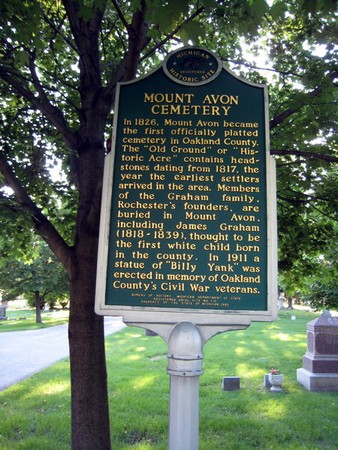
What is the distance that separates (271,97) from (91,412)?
5783 mm

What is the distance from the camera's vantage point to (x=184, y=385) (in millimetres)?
3117

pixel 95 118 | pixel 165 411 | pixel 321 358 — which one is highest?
pixel 95 118

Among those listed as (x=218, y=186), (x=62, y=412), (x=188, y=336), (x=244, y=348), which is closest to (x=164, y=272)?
(x=188, y=336)

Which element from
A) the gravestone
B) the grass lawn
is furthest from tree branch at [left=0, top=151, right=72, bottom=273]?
the grass lawn

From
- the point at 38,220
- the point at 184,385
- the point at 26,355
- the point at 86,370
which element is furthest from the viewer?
the point at 26,355

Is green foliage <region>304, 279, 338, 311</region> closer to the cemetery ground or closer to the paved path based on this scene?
the cemetery ground

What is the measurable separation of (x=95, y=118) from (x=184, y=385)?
138 inches

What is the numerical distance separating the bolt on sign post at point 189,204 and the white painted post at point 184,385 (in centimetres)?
3

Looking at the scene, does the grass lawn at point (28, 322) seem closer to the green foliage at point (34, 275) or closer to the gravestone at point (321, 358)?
the green foliage at point (34, 275)

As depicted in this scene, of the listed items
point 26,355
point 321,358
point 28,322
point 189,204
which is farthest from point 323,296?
point 28,322

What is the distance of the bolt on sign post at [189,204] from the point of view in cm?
325

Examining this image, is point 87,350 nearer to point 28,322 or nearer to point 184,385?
point 184,385

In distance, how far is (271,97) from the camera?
282 inches

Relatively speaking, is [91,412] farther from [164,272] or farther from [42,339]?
[42,339]
